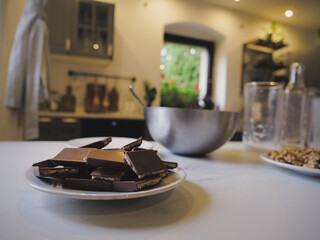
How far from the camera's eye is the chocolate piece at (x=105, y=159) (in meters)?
0.32

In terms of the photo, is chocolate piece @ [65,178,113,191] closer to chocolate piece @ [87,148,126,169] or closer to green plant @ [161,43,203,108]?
chocolate piece @ [87,148,126,169]

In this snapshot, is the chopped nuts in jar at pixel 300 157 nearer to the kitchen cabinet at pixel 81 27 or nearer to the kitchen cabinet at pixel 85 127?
the kitchen cabinet at pixel 85 127

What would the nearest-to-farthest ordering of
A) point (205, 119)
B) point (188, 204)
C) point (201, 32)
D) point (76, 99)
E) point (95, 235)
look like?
point (95, 235) → point (188, 204) → point (205, 119) → point (76, 99) → point (201, 32)

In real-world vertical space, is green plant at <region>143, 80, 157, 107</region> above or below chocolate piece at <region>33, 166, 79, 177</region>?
above

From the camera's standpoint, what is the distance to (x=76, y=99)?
289cm

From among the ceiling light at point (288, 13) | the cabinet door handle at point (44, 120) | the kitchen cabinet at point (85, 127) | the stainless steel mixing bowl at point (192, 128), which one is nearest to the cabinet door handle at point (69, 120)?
the kitchen cabinet at point (85, 127)

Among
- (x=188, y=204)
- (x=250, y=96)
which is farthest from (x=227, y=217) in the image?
(x=250, y=96)

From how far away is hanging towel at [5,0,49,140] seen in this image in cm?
190

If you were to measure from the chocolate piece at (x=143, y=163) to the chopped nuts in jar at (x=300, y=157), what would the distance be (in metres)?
0.39

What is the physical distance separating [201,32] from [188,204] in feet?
12.7

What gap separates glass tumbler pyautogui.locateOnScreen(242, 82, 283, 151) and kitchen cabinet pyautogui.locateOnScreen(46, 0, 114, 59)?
2.06 metres

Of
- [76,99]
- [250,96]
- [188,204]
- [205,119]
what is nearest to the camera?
[188,204]

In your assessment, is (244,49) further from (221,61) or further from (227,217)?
(227,217)

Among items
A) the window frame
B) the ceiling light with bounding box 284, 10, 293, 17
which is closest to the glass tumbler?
the window frame
